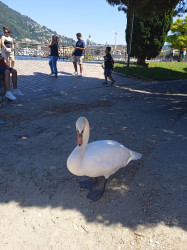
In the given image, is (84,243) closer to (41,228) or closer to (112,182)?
(41,228)

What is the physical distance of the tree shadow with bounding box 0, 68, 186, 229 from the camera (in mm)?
2902

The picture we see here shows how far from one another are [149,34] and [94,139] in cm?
1692

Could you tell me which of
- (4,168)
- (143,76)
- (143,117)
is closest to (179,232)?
(4,168)

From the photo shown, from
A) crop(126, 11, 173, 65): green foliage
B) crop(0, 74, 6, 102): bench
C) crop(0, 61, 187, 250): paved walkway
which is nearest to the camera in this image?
crop(0, 61, 187, 250): paved walkway

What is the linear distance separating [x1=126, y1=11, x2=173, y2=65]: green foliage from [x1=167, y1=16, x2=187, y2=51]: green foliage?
21092 millimetres

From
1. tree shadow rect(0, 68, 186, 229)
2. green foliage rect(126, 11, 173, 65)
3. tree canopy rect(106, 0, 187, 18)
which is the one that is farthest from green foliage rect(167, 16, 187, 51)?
tree shadow rect(0, 68, 186, 229)

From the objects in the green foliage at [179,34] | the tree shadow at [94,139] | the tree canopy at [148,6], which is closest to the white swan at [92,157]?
the tree shadow at [94,139]

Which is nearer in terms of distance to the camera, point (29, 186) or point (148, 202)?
point (148, 202)

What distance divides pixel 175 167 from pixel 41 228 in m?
2.51

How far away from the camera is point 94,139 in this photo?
16.0 feet

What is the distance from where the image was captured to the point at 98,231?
99.8 inches

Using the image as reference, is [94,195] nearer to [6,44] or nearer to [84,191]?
[84,191]

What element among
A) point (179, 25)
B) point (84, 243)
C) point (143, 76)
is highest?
point (179, 25)

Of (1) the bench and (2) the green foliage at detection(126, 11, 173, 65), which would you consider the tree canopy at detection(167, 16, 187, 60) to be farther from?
(1) the bench
